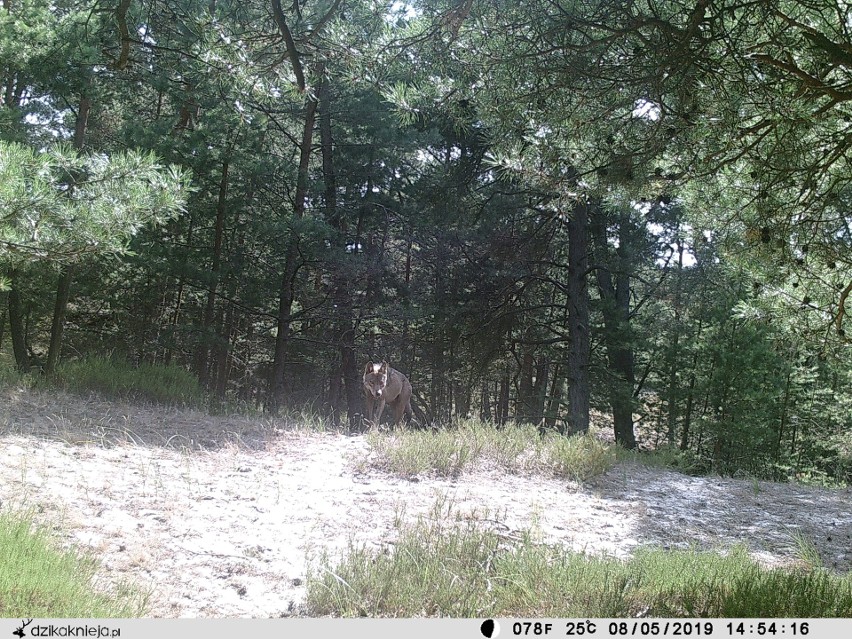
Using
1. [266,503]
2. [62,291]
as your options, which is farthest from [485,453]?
[62,291]

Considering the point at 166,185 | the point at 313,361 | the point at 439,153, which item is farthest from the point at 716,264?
the point at 166,185

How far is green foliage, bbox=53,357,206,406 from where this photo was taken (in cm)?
1054

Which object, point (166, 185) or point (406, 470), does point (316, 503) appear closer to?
point (406, 470)

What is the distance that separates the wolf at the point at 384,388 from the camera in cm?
1073

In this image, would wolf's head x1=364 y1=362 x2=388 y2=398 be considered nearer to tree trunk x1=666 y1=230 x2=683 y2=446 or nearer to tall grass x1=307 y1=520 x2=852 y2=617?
tall grass x1=307 y1=520 x2=852 y2=617

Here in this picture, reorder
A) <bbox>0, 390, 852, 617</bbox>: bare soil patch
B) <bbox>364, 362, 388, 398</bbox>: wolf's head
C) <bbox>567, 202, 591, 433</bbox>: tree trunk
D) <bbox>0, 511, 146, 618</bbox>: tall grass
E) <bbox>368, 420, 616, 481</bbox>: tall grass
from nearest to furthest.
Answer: <bbox>0, 511, 146, 618</bbox>: tall grass
<bbox>0, 390, 852, 617</bbox>: bare soil patch
<bbox>368, 420, 616, 481</bbox>: tall grass
<bbox>364, 362, 388, 398</bbox>: wolf's head
<bbox>567, 202, 591, 433</bbox>: tree trunk

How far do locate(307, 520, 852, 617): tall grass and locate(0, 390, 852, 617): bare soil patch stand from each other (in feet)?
1.47

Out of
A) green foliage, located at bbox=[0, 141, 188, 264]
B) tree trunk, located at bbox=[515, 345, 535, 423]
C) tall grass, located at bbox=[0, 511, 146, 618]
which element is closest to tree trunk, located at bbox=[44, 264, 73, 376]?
green foliage, located at bbox=[0, 141, 188, 264]

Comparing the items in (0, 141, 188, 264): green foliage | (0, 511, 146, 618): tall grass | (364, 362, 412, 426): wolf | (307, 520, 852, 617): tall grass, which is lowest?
(0, 511, 146, 618): tall grass

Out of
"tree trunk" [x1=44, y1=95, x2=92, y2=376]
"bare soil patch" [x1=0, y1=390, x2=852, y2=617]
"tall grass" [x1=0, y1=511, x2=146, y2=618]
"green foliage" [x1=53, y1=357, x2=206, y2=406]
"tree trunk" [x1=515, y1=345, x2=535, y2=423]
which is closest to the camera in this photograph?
"tall grass" [x1=0, y1=511, x2=146, y2=618]

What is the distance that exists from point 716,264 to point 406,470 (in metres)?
11.5

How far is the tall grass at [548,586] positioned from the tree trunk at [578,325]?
31.1 feet

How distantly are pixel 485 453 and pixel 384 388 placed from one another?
272 centimetres

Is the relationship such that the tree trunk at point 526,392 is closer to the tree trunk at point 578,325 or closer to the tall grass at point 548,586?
the tree trunk at point 578,325
